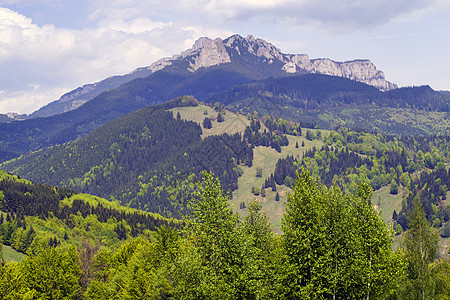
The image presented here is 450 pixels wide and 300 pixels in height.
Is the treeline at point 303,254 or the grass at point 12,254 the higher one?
the treeline at point 303,254

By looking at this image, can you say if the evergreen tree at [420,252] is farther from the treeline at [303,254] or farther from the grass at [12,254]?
the grass at [12,254]

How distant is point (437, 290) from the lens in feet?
201

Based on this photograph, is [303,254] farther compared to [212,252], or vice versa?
[212,252]

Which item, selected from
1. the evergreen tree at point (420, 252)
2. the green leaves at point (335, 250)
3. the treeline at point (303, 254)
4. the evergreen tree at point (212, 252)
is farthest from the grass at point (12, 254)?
the evergreen tree at point (420, 252)

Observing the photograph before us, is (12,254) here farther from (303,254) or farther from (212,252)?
(303,254)

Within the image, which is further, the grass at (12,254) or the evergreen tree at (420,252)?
the grass at (12,254)

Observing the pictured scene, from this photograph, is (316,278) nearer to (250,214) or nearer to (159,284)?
(250,214)

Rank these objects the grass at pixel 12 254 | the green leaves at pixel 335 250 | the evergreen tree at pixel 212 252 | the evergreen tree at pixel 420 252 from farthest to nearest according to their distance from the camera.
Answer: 1. the grass at pixel 12 254
2. the evergreen tree at pixel 420 252
3. the evergreen tree at pixel 212 252
4. the green leaves at pixel 335 250

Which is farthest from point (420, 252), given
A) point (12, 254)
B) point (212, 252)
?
point (12, 254)

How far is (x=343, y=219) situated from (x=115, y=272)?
65.5 meters

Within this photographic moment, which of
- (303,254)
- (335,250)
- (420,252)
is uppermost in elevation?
(335,250)

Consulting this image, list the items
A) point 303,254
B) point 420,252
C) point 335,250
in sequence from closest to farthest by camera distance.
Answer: point 335,250 < point 303,254 < point 420,252

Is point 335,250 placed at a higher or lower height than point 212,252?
higher

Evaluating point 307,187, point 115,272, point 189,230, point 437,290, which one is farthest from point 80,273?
point 437,290
